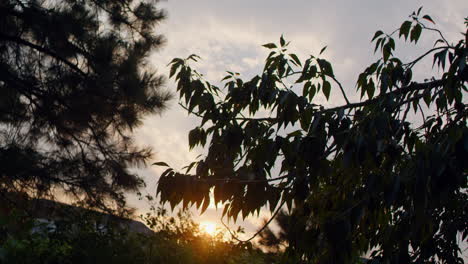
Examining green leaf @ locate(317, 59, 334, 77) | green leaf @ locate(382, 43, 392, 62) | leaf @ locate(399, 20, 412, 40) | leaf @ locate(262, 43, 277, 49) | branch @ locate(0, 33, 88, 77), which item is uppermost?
branch @ locate(0, 33, 88, 77)

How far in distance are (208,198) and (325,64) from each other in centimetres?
116

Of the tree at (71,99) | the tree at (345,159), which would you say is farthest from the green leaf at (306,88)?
the tree at (71,99)

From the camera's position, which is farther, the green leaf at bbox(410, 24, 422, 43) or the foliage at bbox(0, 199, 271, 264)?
the foliage at bbox(0, 199, 271, 264)

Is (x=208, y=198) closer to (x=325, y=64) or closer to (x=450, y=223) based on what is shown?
(x=325, y=64)

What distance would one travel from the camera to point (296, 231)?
2.71 metres

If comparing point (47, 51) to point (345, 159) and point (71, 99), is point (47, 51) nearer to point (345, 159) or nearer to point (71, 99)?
point (71, 99)

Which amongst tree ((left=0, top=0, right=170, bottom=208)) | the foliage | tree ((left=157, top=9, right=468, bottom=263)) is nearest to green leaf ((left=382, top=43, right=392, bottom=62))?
tree ((left=157, top=9, right=468, bottom=263))

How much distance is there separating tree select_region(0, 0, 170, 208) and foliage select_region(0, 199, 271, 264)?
104cm

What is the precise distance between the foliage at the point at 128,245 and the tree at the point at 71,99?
3.42 feet

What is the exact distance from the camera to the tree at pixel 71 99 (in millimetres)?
8281

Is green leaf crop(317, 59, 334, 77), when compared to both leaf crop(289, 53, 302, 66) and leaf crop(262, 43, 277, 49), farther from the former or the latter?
leaf crop(262, 43, 277, 49)

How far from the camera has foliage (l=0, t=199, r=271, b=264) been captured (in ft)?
22.2

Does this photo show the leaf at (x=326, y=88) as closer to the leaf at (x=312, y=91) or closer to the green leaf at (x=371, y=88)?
the leaf at (x=312, y=91)

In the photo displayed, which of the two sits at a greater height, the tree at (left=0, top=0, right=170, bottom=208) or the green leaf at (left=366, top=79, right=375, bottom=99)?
the tree at (left=0, top=0, right=170, bottom=208)
